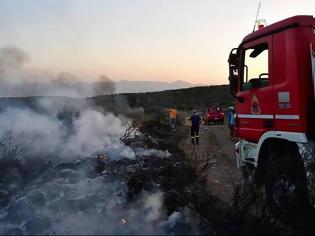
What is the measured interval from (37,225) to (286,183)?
3707 millimetres

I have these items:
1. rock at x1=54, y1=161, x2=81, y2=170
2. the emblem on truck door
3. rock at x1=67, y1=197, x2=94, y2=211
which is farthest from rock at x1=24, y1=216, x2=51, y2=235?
the emblem on truck door

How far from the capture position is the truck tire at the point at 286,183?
666cm

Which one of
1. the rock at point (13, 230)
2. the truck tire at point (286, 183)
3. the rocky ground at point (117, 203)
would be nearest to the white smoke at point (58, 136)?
the rocky ground at point (117, 203)

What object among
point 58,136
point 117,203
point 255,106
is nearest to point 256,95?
point 255,106

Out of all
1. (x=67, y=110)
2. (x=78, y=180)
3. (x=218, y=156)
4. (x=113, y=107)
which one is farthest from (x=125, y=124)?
(x=78, y=180)

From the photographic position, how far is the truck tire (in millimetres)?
6656

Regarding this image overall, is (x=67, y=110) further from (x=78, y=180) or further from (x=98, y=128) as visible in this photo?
(x=78, y=180)

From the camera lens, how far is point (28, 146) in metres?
10.4

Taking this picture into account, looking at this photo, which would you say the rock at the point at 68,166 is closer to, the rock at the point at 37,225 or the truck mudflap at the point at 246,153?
the truck mudflap at the point at 246,153

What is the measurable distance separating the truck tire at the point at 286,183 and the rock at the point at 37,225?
3.04 metres

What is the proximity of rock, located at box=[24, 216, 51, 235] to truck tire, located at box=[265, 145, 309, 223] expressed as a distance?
304 cm

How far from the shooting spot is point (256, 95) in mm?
7879

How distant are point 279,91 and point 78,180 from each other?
392 centimetres

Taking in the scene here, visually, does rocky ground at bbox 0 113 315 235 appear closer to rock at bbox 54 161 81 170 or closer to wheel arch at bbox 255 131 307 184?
rock at bbox 54 161 81 170
